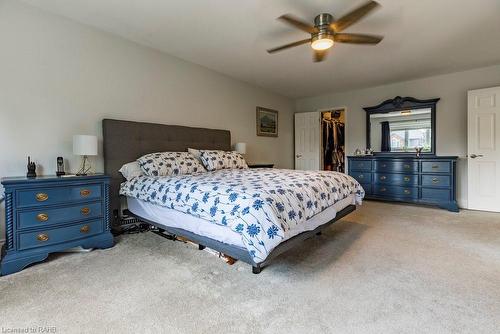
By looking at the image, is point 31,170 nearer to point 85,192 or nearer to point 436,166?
point 85,192

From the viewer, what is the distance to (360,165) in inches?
194

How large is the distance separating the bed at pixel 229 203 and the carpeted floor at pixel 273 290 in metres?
0.25

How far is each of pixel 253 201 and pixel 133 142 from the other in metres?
2.17

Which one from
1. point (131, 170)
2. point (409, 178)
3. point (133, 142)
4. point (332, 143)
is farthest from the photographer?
point (332, 143)

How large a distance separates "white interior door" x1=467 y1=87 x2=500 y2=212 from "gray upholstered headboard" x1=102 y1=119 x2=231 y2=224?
444 centimetres

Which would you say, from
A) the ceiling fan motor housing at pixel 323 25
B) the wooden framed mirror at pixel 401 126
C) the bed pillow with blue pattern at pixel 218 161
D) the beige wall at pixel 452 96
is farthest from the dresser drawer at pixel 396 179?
the ceiling fan motor housing at pixel 323 25

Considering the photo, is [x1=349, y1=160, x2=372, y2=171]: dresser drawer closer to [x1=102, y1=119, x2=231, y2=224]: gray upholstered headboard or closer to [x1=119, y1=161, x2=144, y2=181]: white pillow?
[x1=102, y1=119, x2=231, y2=224]: gray upholstered headboard

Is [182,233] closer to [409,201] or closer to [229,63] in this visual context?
[229,63]

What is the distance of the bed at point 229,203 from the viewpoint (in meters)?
1.67

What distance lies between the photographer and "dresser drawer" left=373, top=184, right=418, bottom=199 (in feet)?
14.3

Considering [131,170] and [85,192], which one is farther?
[131,170]

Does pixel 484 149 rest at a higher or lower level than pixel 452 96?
lower

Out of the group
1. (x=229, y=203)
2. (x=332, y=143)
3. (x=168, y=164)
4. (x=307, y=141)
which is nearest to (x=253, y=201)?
(x=229, y=203)

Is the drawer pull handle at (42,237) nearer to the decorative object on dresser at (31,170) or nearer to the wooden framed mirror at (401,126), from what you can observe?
the decorative object on dresser at (31,170)
